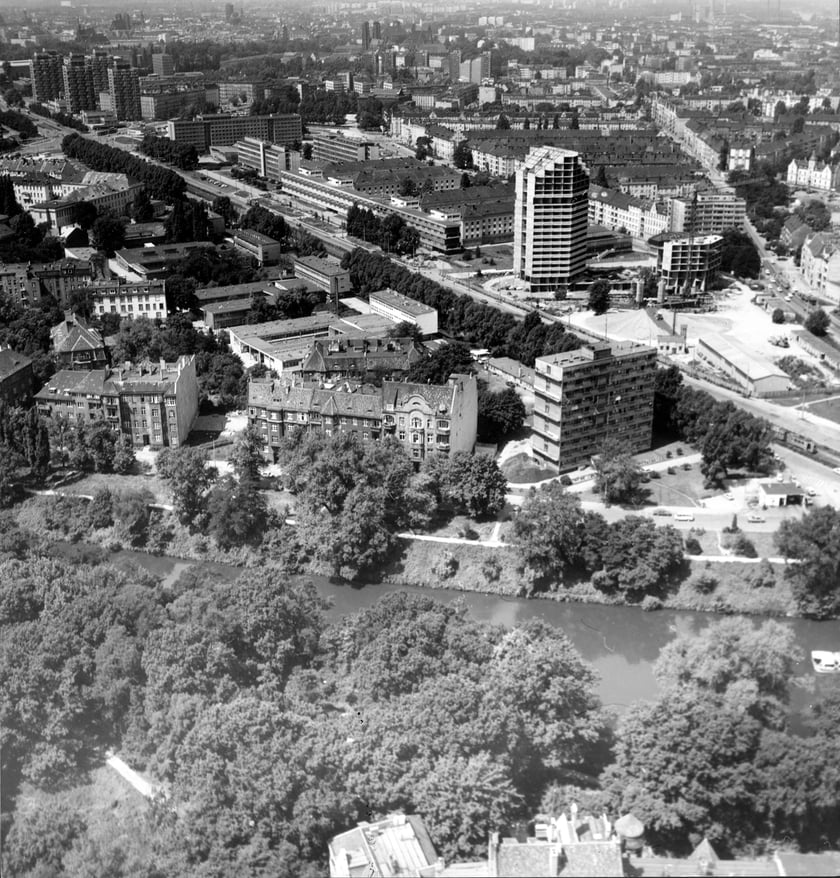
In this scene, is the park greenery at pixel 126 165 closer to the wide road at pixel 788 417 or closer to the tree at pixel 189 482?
the tree at pixel 189 482

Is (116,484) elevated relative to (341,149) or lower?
lower

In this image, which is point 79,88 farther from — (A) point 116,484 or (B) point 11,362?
(A) point 116,484

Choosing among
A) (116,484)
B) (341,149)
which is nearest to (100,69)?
(341,149)

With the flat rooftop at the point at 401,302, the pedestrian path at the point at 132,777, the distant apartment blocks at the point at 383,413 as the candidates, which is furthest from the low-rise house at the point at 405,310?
the pedestrian path at the point at 132,777

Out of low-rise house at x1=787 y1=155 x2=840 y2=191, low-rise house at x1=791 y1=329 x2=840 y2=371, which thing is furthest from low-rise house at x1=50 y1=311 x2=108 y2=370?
low-rise house at x1=787 y1=155 x2=840 y2=191

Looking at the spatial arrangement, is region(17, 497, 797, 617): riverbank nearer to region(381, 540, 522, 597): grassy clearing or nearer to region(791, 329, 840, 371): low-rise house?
region(381, 540, 522, 597): grassy clearing
